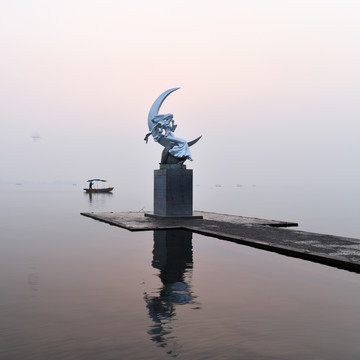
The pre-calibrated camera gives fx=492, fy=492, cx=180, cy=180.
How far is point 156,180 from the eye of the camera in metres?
28.4

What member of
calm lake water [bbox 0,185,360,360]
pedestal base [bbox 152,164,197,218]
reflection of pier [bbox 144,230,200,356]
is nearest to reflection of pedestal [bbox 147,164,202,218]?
pedestal base [bbox 152,164,197,218]

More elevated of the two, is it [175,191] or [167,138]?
[167,138]

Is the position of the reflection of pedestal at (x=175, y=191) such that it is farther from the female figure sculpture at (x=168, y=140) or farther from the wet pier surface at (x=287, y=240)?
the wet pier surface at (x=287, y=240)

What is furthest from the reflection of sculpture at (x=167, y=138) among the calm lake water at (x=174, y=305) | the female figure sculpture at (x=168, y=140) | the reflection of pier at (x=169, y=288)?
the calm lake water at (x=174, y=305)

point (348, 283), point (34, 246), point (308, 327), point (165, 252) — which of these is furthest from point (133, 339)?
point (34, 246)

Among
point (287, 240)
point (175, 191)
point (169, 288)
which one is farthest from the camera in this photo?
point (175, 191)

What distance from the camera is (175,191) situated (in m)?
27.3

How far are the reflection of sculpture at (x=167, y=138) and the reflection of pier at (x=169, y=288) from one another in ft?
31.7

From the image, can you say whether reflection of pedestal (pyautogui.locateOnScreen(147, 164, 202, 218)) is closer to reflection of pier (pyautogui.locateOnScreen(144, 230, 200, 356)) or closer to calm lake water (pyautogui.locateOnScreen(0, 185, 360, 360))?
reflection of pier (pyautogui.locateOnScreen(144, 230, 200, 356))

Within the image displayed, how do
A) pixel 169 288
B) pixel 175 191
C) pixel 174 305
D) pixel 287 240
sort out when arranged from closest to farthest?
pixel 174 305
pixel 169 288
pixel 287 240
pixel 175 191

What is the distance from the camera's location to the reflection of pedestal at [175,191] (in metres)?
27.1

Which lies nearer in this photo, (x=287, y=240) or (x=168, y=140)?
(x=287, y=240)

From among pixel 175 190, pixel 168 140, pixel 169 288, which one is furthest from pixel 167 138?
pixel 169 288

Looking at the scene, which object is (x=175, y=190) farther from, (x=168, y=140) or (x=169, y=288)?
(x=169, y=288)
